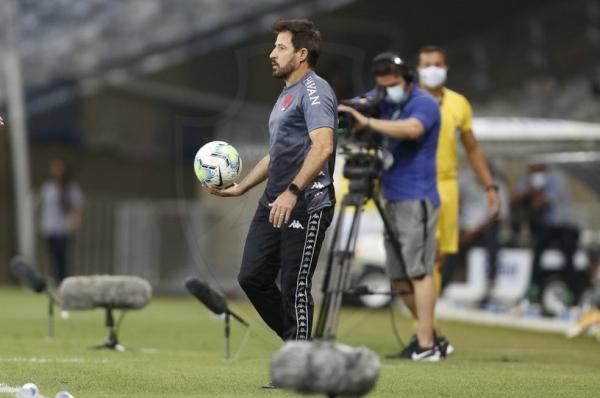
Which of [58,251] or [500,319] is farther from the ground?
[58,251]

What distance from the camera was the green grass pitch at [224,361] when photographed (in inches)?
321

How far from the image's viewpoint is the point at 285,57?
8422mm

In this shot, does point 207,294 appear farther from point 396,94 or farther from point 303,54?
point 303,54

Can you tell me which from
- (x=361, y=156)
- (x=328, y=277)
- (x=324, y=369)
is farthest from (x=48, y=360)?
(x=324, y=369)

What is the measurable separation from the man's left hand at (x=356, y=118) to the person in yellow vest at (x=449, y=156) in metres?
1.45

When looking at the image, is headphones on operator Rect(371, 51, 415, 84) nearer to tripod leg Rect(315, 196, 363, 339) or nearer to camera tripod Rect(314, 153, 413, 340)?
camera tripod Rect(314, 153, 413, 340)

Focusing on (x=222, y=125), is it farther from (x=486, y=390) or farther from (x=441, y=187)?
(x=486, y=390)

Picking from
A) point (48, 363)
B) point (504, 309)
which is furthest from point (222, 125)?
point (48, 363)

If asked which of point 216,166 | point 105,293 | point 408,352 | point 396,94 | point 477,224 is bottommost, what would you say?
point 408,352

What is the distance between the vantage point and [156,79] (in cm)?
2906

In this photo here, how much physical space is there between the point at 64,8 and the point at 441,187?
62.7 ft

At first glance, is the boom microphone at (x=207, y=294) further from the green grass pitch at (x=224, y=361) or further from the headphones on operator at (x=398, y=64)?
the headphones on operator at (x=398, y=64)

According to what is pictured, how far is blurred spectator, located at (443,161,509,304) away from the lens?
720 inches

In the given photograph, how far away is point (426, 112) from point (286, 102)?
2.46 meters
